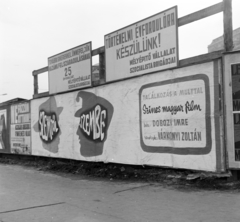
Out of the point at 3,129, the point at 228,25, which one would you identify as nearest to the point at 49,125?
the point at 3,129

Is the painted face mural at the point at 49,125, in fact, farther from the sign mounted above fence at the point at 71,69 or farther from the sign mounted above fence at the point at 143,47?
the sign mounted above fence at the point at 143,47

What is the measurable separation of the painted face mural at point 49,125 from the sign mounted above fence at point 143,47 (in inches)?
127

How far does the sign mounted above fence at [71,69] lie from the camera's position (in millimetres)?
10516

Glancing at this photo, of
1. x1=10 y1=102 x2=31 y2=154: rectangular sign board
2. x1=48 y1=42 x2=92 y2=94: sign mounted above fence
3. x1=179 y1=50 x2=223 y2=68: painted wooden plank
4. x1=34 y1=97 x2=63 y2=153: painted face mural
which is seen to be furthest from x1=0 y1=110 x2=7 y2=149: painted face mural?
x1=179 y1=50 x2=223 y2=68: painted wooden plank

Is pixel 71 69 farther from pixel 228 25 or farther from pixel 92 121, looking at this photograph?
pixel 228 25

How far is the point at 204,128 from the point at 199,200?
1659mm

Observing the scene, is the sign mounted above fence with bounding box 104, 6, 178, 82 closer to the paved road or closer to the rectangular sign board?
the paved road

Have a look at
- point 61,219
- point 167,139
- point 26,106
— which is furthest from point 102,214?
point 26,106

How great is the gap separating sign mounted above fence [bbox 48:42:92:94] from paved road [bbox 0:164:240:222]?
156 inches

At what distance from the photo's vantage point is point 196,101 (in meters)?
6.88

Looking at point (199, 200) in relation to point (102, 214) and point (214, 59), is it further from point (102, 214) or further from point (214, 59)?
point (214, 59)

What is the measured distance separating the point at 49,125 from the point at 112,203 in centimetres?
666

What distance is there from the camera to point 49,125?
1199 centimetres

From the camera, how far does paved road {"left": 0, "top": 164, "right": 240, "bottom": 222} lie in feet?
16.3
